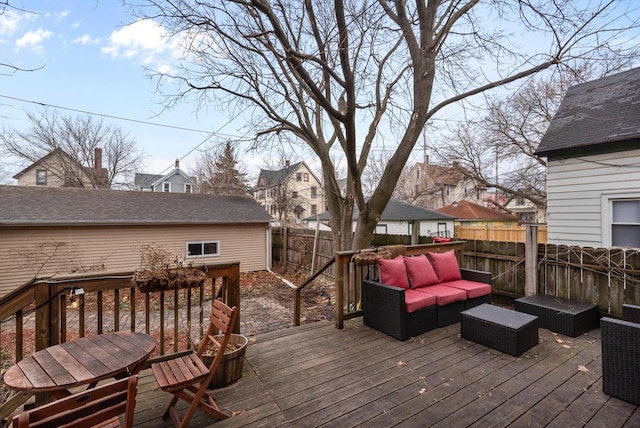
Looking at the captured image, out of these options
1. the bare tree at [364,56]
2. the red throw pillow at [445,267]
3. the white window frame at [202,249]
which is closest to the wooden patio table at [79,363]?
the bare tree at [364,56]

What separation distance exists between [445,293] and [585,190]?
14.6 feet

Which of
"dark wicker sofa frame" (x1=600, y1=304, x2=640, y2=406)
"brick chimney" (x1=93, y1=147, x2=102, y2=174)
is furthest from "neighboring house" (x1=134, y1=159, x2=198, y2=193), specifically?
"dark wicker sofa frame" (x1=600, y1=304, x2=640, y2=406)

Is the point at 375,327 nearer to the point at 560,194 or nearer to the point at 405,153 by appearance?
the point at 405,153

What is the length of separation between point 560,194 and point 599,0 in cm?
405

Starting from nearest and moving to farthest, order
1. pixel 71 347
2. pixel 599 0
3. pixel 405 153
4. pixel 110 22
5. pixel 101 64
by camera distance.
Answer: pixel 71 347 < pixel 599 0 < pixel 110 22 < pixel 405 153 < pixel 101 64

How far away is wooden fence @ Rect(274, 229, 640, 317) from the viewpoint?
389cm

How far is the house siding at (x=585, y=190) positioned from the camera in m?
5.48

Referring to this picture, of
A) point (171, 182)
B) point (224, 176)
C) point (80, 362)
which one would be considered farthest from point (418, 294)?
point (171, 182)

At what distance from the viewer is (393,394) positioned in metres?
2.51

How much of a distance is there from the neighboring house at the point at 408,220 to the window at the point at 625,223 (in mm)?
8466

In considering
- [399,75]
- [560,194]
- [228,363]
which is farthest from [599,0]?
[228,363]

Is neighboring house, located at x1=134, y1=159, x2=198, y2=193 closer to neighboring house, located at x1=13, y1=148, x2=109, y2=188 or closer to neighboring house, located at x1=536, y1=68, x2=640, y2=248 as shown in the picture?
neighboring house, located at x1=13, y1=148, x2=109, y2=188

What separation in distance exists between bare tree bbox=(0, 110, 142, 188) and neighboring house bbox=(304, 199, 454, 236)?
46.8 ft

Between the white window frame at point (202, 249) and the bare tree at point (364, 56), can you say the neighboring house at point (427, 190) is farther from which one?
the bare tree at point (364, 56)
